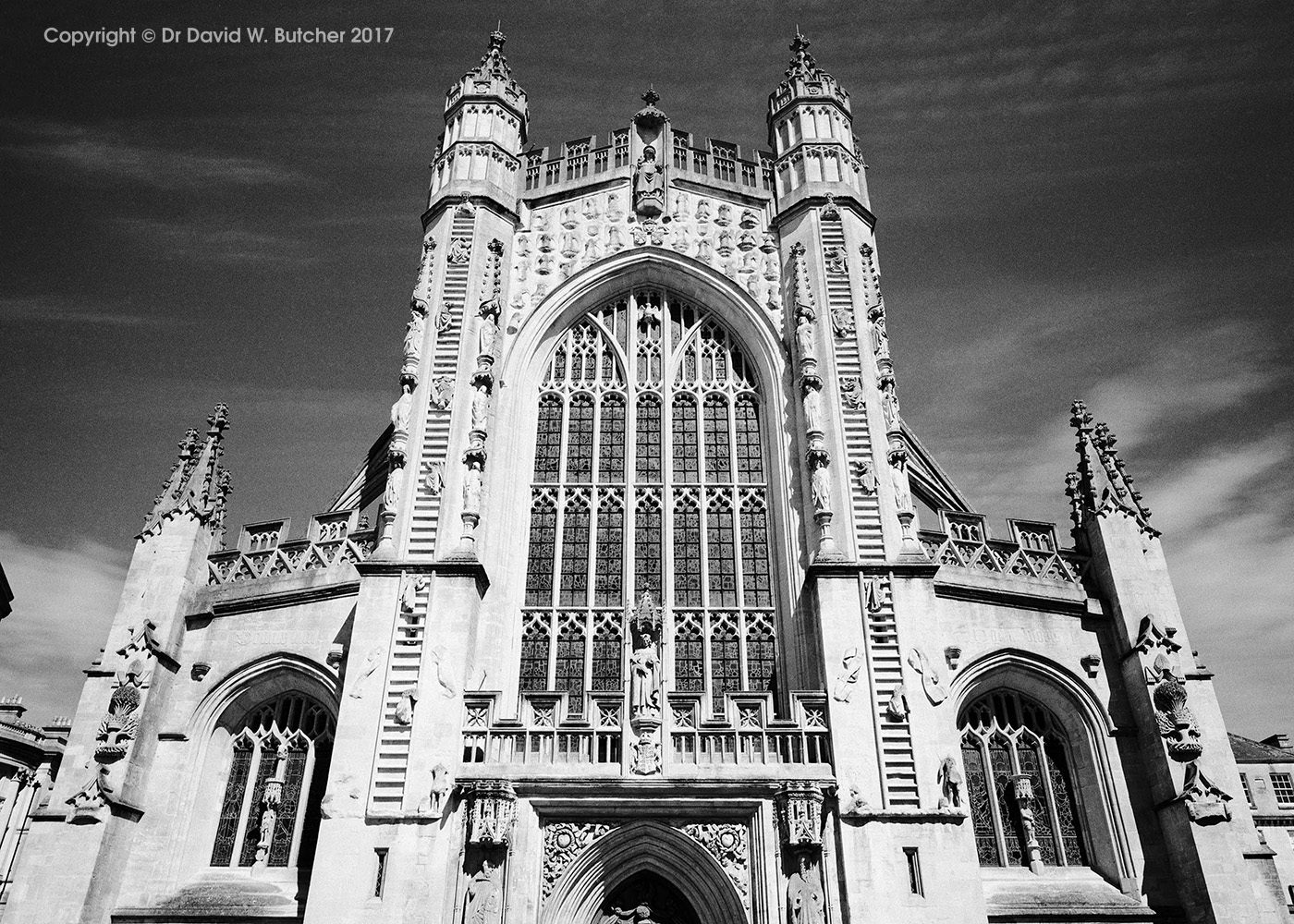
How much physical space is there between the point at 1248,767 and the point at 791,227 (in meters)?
32.4

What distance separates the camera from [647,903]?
47.1ft

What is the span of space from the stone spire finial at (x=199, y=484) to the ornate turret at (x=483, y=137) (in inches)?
276

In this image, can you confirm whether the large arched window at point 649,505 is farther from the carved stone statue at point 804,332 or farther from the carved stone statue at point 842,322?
the carved stone statue at point 842,322

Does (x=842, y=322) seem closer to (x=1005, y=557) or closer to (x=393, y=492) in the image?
(x=1005, y=557)

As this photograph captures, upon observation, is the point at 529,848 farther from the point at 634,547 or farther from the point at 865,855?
the point at 634,547

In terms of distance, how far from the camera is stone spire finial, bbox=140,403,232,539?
17969mm

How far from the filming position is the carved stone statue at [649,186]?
843 inches

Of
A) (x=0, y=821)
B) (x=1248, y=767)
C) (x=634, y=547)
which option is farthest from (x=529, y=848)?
(x=1248, y=767)

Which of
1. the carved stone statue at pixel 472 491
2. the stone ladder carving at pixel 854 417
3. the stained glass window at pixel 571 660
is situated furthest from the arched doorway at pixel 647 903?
the carved stone statue at pixel 472 491

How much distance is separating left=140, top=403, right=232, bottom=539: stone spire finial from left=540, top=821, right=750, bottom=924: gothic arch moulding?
386 inches

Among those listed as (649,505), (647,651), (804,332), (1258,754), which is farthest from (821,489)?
(1258,754)

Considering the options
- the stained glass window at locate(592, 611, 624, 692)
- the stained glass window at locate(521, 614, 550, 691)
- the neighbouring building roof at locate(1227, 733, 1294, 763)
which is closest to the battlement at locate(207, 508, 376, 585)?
the stained glass window at locate(521, 614, 550, 691)

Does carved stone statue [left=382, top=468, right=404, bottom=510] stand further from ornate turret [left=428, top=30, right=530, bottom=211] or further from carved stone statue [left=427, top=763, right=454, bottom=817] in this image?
ornate turret [left=428, top=30, right=530, bottom=211]

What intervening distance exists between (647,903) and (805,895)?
254 cm
